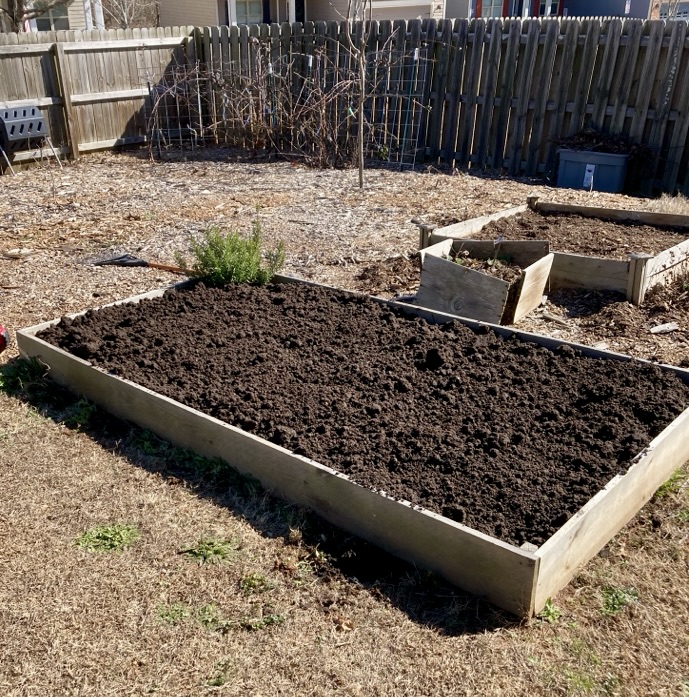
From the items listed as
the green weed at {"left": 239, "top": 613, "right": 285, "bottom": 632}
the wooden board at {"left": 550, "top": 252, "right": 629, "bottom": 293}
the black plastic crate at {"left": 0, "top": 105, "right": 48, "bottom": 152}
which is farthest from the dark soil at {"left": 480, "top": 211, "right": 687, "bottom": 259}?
the black plastic crate at {"left": 0, "top": 105, "right": 48, "bottom": 152}

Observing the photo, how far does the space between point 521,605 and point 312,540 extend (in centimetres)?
97

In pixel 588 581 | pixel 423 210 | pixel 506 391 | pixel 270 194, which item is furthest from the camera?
pixel 270 194

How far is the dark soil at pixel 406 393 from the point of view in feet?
10.9

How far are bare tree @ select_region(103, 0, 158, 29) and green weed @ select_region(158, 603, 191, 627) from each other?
77.3 feet

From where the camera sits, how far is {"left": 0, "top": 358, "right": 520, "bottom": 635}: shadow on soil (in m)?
2.89

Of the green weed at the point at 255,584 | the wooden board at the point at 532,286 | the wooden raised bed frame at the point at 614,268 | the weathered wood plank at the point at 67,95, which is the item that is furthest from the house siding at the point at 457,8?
the green weed at the point at 255,584

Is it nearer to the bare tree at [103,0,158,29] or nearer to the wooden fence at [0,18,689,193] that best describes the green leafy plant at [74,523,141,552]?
the wooden fence at [0,18,689,193]

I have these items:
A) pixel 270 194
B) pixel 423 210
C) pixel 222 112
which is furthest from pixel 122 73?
pixel 423 210

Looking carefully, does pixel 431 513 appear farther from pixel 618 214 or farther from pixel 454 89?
pixel 454 89

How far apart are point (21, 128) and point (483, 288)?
903cm

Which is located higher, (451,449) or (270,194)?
(451,449)

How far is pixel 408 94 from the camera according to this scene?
12367mm

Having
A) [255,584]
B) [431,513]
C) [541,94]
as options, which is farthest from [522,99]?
[255,584]

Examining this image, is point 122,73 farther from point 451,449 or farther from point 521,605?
point 521,605
